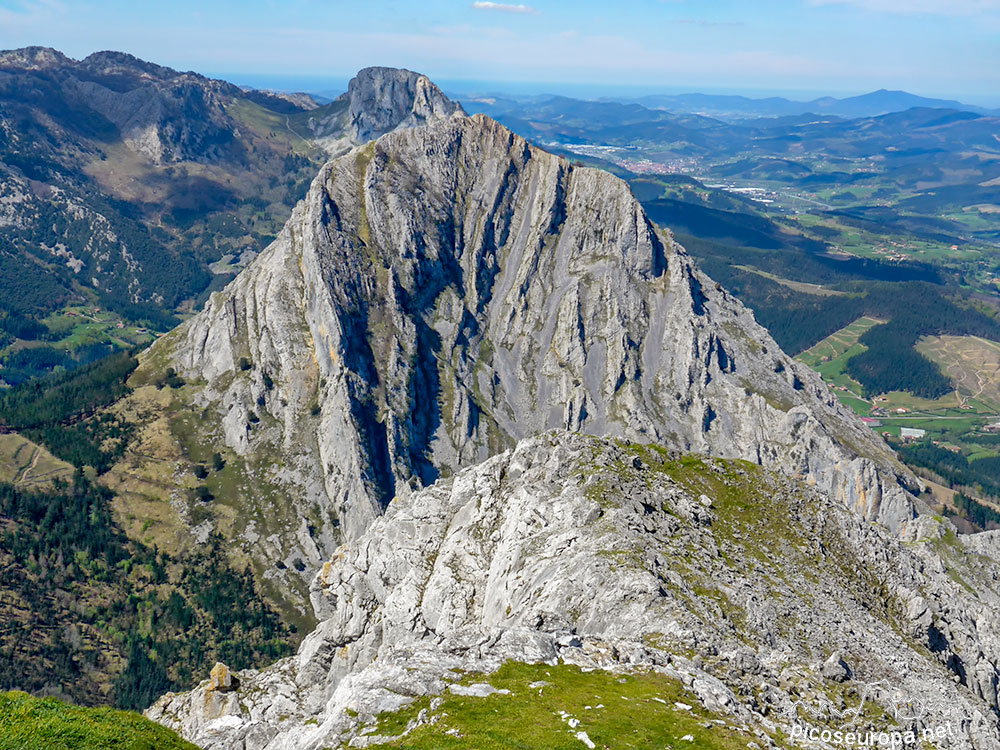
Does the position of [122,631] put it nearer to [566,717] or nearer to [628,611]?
[628,611]

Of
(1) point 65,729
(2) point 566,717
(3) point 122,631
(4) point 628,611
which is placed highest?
(1) point 65,729

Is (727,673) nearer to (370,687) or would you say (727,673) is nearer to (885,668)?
(885,668)

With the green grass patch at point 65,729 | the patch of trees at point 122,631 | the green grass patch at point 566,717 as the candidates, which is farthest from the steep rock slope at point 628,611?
the patch of trees at point 122,631

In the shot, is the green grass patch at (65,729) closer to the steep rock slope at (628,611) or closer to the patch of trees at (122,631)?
the steep rock slope at (628,611)

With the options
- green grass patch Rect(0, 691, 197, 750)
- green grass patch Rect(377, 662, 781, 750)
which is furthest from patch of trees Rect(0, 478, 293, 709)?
green grass patch Rect(0, 691, 197, 750)

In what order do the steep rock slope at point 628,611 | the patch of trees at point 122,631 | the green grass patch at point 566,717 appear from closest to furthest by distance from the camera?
1. the green grass patch at point 566,717
2. the steep rock slope at point 628,611
3. the patch of trees at point 122,631

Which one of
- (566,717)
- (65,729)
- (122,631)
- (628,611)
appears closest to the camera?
(65,729)

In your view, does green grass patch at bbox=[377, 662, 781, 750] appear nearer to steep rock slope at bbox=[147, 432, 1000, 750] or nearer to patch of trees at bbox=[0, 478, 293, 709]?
steep rock slope at bbox=[147, 432, 1000, 750]

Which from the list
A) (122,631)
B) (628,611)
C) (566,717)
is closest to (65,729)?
(566,717)

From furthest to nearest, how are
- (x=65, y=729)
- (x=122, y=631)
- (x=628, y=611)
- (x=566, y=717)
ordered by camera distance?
(x=122, y=631) → (x=628, y=611) → (x=566, y=717) → (x=65, y=729)
